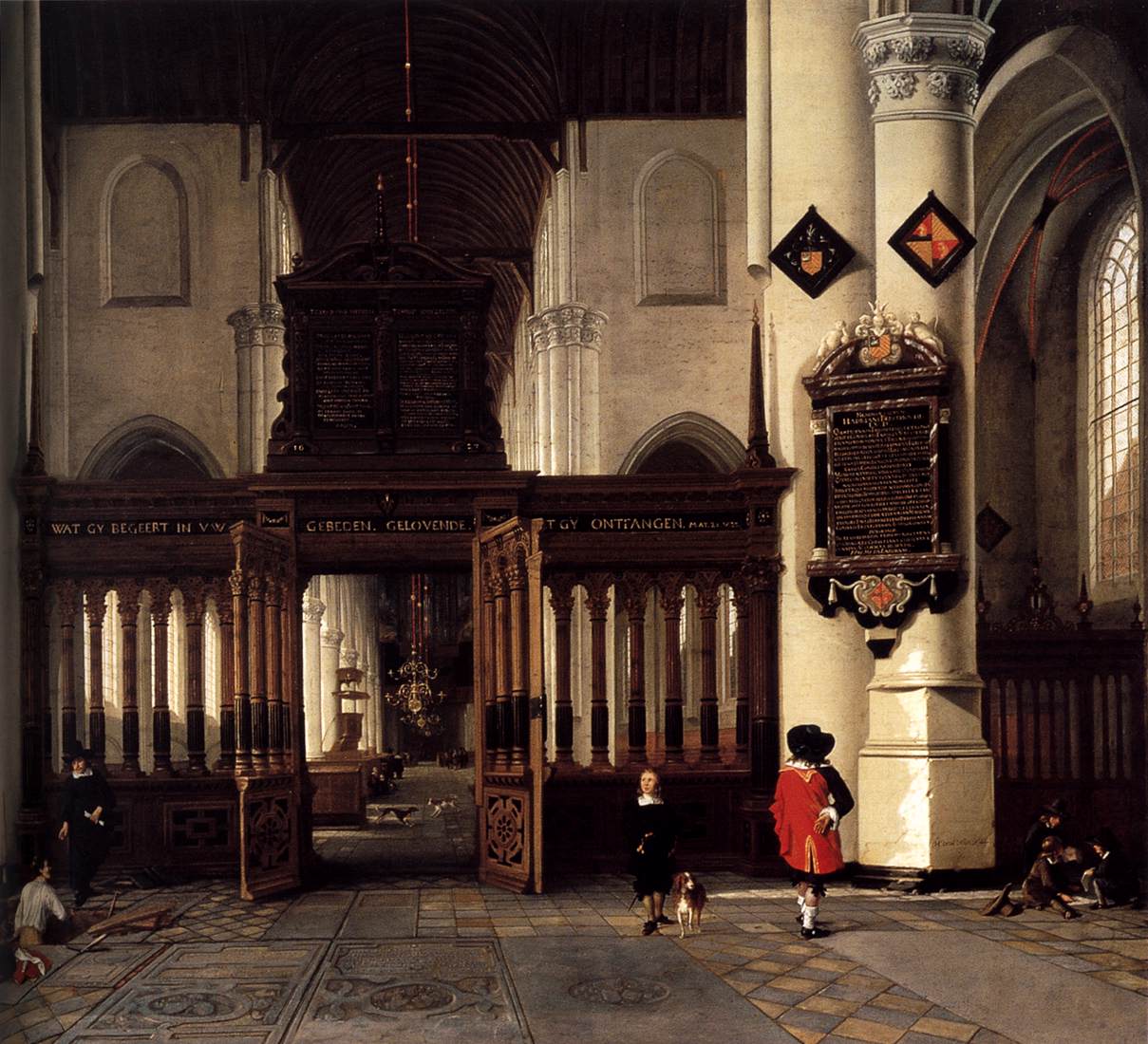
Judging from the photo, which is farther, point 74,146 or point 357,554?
point 74,146

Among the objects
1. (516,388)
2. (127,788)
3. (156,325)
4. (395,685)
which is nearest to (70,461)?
(156,325)

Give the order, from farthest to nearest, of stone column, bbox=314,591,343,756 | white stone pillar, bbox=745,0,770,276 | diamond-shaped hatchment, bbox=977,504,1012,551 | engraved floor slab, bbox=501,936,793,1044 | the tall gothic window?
1. stone column, bbox=314,591,343,756
2. diamond-shaped hatchment, bbox=977,504,1012,551
3. the tall gothic window
4. white stone pillar, bbox=745,0,770,276
5. engraved floor slab, bbox=501,936,793,1044

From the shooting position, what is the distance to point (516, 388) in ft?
94.8

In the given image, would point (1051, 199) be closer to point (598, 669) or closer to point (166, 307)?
point (598, 669)

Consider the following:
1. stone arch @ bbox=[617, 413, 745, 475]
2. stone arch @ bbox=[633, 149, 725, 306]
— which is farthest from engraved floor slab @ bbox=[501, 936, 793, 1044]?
stone arch @ bbox=[633, 149, 725, 306]

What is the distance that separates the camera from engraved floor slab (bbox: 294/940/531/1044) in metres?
5.89

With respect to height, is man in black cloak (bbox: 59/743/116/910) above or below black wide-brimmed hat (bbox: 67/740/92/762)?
below

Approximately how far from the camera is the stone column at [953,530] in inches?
396

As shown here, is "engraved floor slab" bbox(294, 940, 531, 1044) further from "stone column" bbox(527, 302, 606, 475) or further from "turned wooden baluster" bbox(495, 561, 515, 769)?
"stone column" bbox(527, 302, 606, 475)

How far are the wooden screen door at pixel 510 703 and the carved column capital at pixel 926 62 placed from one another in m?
4.05

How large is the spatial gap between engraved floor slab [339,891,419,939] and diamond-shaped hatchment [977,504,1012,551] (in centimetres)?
936

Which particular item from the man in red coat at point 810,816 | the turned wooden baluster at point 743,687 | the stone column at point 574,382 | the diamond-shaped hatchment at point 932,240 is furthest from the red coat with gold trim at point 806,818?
the stone column at point 574,382

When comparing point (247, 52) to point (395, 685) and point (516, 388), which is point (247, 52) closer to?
point (516, 388)

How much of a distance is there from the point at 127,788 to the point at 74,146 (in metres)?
8.65
